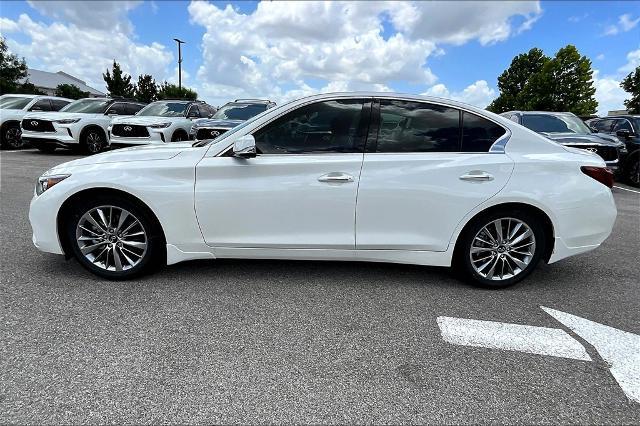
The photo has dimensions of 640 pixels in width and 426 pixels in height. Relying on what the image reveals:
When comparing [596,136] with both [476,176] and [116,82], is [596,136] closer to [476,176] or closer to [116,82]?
[476,176]

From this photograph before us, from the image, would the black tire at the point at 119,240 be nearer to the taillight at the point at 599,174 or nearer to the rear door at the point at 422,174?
the rear door at the point at 422,174

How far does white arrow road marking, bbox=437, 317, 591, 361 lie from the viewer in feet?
9.01

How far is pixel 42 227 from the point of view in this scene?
360 cm

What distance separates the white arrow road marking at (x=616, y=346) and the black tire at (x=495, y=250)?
0.43m

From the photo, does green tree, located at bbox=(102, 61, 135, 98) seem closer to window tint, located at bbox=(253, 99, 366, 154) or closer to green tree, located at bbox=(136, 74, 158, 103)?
green tree, located at bbox=(136, 74, 158, 103)

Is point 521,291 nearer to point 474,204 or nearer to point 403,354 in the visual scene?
point 474,204

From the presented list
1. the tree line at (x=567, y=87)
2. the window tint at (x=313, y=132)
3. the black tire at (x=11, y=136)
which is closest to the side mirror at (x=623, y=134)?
the window tint at (x=313, y=132)

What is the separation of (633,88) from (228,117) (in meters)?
55.2

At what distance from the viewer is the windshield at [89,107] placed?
1349cm

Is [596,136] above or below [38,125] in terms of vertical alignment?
below

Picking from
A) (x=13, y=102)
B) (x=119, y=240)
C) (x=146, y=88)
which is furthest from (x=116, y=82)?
(x=119, y=240)

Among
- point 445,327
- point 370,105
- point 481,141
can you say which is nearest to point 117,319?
point 445,327

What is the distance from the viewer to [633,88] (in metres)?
48.9

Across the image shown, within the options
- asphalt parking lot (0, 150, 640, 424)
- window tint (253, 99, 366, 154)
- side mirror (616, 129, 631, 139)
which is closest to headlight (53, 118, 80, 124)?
asphalt parking lot (0, 150, 640, 424)
